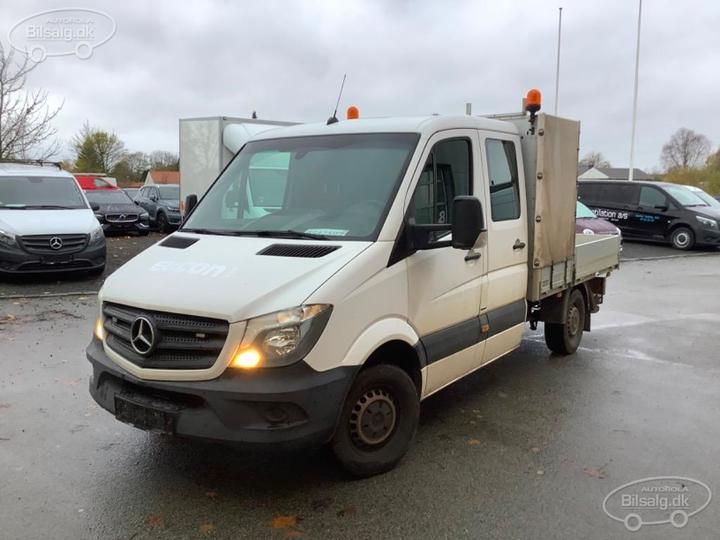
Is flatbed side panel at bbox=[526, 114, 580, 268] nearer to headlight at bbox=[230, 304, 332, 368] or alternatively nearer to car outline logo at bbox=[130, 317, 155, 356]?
headlight at bbox=[230, 304, 332, 368]

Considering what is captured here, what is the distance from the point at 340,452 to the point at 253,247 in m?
1.38

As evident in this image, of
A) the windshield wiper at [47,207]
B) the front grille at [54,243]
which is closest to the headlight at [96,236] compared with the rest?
the front grille at [54,243]

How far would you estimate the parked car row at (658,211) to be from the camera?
1930cm

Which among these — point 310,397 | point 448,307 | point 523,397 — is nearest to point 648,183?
point 523,397

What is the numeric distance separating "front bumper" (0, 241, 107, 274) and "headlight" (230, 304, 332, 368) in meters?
8.59

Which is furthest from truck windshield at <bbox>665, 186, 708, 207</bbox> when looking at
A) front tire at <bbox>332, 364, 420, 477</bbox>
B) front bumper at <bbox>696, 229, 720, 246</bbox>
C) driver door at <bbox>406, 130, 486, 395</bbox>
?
front tire at <bbox>332, 364, 420, 477</bbox>

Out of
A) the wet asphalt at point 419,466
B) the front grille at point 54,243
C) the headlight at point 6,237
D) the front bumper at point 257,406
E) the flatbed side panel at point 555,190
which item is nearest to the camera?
the front bumper at point 257,406

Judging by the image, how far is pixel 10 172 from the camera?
11836 millimetres

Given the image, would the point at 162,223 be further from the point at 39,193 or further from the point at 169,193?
the point at 39,193

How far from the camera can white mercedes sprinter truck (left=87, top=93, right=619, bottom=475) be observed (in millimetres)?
3465

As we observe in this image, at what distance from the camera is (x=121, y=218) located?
62.7 feet

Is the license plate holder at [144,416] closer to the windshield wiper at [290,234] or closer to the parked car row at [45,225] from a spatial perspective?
the windshield wiper at [290,234]

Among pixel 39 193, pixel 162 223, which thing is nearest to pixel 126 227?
pixel 162 223

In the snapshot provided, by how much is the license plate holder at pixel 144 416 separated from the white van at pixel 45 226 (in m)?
7.93
